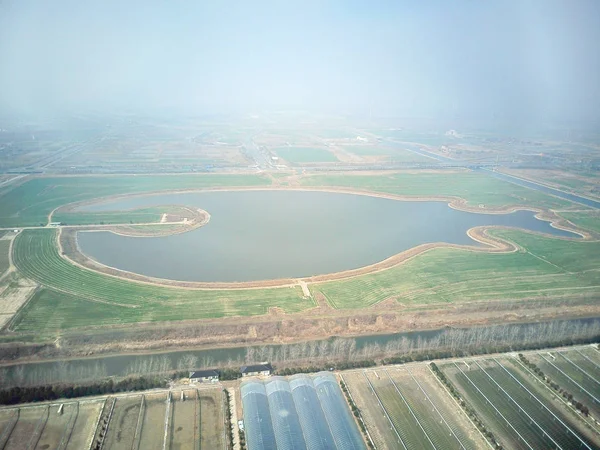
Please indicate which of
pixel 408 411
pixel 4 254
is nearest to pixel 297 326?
pixel 408 411

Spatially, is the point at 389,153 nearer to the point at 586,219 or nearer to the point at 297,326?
the point at 586,219

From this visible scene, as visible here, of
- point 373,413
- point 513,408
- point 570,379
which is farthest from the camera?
point 570,379

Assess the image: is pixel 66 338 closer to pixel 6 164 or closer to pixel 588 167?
pixel 6 164

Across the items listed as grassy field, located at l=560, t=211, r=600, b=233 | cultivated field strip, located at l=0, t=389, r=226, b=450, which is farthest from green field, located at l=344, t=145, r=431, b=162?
cultivated field strip, located at l=0, t=389, r=226, b=450

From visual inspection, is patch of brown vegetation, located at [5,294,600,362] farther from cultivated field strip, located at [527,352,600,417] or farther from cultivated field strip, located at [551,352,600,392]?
cultivated field strip, located at [527,352,600,417]

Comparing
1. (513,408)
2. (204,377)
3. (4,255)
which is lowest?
(513,408)
